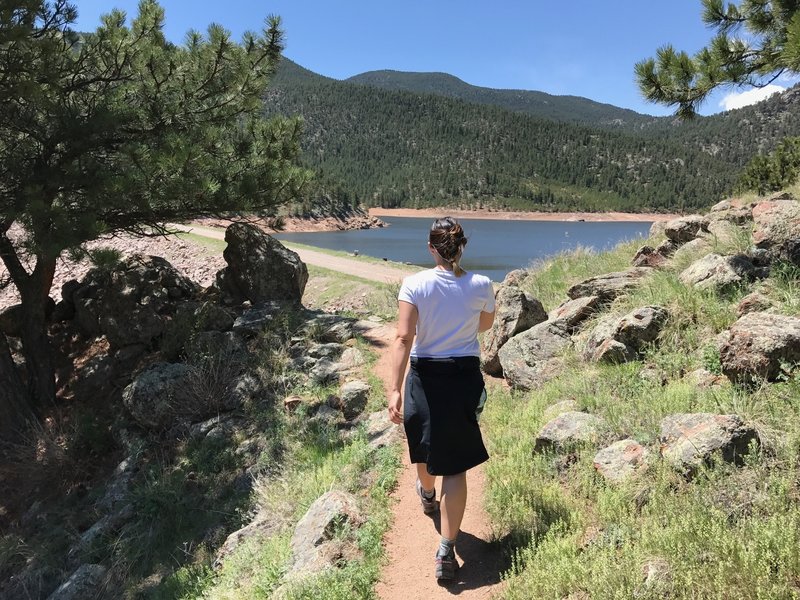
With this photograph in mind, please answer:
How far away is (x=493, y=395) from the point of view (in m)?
5.84

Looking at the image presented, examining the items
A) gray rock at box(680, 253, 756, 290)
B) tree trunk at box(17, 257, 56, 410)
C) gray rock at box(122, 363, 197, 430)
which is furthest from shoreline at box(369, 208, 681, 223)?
gray rock at box(680, 253, 756, 290)

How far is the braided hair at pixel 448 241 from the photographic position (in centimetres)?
310

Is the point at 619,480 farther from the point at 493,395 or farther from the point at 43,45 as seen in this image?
the point at 43,45

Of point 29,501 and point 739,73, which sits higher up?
point 739,73

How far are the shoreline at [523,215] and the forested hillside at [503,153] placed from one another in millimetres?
4632

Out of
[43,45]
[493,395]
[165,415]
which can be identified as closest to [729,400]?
[493,395]

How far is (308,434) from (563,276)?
5.25m

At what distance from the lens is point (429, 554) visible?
3.54 meters

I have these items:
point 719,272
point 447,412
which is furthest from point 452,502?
point 719,272

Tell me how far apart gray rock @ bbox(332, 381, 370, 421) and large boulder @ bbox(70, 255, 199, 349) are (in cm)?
417

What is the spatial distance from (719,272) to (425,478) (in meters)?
3.90

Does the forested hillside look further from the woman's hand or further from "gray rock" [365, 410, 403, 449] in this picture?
the woman's hand

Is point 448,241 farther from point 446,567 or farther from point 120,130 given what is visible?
point 120,130

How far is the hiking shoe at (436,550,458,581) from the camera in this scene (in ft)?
10.4
